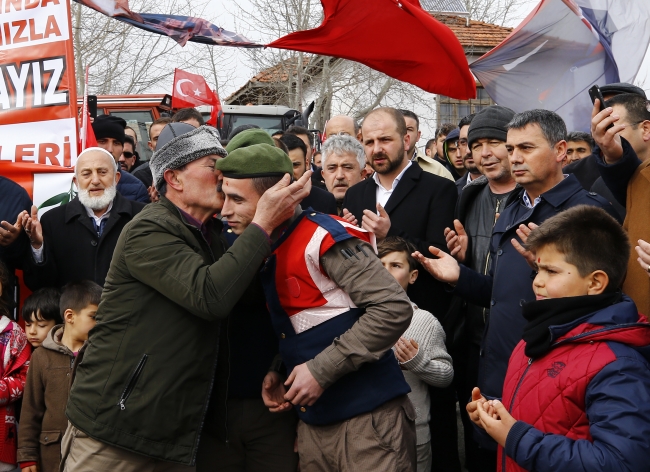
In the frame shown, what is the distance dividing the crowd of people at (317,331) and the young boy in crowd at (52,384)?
0.01m

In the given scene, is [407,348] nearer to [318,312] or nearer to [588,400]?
[318,312]

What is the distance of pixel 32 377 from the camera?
4246mm

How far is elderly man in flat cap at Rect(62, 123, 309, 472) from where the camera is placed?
279 centimetres

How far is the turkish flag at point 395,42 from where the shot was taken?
5.39 meters

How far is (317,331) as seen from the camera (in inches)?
114

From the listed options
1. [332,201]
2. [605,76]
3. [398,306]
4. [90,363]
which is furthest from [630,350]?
[605,76]

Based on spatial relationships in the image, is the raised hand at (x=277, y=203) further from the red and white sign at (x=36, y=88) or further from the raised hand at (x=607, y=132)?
the red and white sign at (x=36, y=88)

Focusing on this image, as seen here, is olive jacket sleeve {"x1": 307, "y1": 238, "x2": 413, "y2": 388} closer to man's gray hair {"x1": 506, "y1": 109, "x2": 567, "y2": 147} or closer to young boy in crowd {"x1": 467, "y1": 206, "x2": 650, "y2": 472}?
young boy in crowd {"x1": 467, "y1": 206, "x2": 650, "y2": 472}

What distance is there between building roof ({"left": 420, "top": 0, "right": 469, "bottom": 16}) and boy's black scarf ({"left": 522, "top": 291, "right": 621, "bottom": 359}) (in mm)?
19516

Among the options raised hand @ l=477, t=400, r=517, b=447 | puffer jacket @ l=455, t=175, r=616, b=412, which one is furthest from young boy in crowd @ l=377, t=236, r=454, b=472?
raised hand @ l=477, t=400, r=517, b=447

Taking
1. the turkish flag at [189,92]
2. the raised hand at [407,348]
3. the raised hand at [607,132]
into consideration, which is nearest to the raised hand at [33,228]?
the raised hand at [407,348]

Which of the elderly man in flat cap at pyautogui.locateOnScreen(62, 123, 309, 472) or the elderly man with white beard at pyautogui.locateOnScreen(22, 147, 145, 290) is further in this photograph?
the elderly man with white beard at pyautogui.locateOnScreen(22, 147, 145, 290)

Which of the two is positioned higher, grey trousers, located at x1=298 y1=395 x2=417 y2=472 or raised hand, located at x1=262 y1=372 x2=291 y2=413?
raised hand, located at x1=262 y1=372 x2=291 y2=413

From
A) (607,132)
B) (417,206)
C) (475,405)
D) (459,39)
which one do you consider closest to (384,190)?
(417,206)
